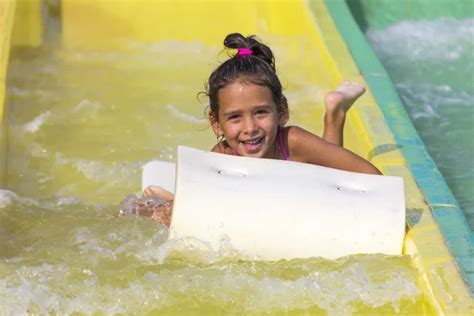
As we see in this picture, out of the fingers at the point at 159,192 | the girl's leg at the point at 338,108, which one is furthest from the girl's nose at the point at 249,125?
the girl's leg at the point at 338,108

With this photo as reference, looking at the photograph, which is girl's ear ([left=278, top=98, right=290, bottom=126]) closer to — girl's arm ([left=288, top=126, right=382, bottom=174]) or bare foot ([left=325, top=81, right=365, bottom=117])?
girl's arm ([left=288, top=126, right=382, bottom=174])

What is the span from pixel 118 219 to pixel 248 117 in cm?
59

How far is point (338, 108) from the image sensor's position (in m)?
4.30

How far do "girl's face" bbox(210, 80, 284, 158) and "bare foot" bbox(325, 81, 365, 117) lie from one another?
0.47m

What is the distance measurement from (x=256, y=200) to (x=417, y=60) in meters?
3.02

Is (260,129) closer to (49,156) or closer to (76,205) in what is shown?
(76,205)

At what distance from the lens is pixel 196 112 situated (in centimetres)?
532

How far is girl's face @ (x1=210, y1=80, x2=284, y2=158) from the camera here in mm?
3805

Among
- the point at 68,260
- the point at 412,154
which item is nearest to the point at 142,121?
the point at 412,154

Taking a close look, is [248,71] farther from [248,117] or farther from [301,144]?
[301,144]

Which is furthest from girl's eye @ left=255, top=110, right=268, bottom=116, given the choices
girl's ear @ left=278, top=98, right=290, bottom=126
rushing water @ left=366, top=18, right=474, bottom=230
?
rushing water @ left=366, top=18, right=474, bottom=230

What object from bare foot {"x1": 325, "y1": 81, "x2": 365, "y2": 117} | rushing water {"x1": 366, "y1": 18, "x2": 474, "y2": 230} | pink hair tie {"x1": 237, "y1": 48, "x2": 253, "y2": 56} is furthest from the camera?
rushing water {"x1": 366, "y1": 18, "x2": 474, "y2": 230}

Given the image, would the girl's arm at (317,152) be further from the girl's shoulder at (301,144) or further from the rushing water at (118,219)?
the rushing water at (118,219)

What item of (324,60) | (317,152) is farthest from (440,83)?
(317,152)
